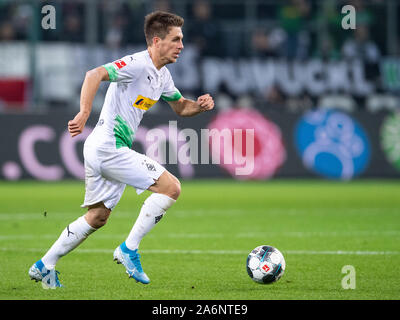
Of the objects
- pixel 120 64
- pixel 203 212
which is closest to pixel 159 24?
pixel 120 64

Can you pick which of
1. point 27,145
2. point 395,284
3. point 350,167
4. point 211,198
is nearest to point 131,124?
point 395,284

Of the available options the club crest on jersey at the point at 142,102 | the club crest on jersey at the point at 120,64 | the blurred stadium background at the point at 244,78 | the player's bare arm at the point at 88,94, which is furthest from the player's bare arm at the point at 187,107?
the blurred stadium background at the point at 244,78

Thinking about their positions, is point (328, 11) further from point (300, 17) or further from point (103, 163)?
point (103, 163)

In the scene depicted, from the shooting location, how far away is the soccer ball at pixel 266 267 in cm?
679

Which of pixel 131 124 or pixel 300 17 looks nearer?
pixel 131 124

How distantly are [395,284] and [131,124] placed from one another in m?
2.44

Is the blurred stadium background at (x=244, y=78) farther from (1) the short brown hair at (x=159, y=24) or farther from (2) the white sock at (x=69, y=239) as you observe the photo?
(2) the white sock at (x=69, y=239)

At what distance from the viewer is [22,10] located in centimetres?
1978

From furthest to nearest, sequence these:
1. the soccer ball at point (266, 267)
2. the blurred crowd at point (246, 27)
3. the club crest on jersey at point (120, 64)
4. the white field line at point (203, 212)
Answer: the blurred crowd at point (246, 27) < the white field line at point (203, 212) < the soccer ball at point (266, 267) < the club crest on jersey at point (120, 64)

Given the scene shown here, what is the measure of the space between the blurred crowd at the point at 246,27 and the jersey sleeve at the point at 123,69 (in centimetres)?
1282

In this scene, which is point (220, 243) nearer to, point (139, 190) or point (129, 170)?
point (139, 190)

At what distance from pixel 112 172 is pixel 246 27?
13.8m

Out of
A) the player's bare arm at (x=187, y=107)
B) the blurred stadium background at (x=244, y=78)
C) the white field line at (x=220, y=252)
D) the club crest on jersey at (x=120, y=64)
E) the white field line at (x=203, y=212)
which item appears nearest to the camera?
the club crest on jersey at (x=120, y=64)
